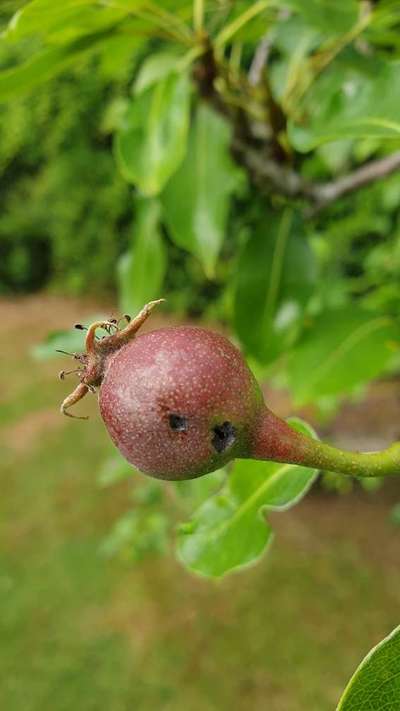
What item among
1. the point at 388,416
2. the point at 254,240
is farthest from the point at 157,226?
the point at 388,416

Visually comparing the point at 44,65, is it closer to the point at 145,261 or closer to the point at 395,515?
the point at 145,261

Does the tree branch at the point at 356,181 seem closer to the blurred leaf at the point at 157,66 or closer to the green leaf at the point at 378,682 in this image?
the blurred leaf at the point at 157,66

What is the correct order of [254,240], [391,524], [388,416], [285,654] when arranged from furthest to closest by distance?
[388,416]
[391,524]
[285,654]
[254,240]

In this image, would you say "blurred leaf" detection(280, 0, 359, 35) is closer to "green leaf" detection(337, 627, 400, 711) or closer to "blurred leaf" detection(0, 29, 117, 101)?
"blurred leaf" detection(0, 29, 117, 101)

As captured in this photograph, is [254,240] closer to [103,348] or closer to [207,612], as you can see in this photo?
[103,348]

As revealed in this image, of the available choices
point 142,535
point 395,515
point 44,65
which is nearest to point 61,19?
point 44,65

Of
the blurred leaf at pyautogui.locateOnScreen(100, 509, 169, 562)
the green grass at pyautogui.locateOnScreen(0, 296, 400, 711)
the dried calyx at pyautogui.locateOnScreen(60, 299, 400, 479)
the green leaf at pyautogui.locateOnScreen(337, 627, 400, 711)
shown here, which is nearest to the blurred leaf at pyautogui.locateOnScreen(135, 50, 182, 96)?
the dried calyx at pyautogui.locateOnScreen(60, 299, 400, 479)

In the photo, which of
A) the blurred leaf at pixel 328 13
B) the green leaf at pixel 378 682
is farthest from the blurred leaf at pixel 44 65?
the green leaf at pixel 378 682
